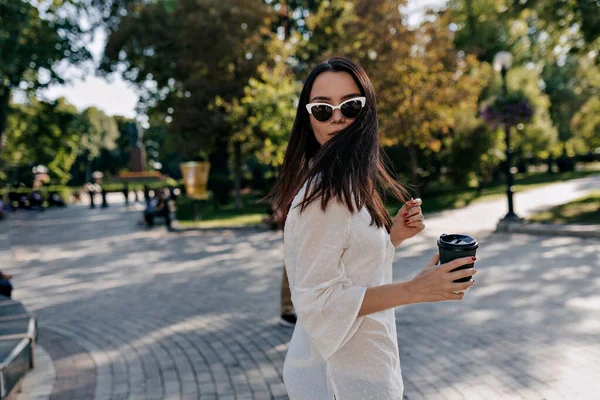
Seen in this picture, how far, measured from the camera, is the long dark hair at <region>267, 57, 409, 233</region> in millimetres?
1627

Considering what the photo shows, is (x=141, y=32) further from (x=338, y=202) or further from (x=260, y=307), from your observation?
(x=338, y=202)

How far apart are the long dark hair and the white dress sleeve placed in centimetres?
4

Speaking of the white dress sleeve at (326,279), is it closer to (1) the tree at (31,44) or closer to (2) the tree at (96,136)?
(1) the tree at (31,44)

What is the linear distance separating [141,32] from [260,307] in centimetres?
2129

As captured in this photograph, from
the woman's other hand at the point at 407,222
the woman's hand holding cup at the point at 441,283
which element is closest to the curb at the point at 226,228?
the woman's other hand at the point at 407,222

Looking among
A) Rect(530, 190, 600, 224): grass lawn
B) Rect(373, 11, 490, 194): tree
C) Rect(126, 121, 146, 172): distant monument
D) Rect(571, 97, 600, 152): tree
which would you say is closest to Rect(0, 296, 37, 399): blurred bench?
Rect(530, 190, 600, 224): grass lawn

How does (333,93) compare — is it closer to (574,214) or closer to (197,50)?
(574,214)

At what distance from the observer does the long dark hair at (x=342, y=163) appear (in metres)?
1.63

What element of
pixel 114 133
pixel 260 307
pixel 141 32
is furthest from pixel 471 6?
pixel 114 133

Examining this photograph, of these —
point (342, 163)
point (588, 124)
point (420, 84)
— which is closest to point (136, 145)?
point (420, 84)

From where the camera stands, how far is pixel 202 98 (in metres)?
23.4

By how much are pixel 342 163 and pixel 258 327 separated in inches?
189

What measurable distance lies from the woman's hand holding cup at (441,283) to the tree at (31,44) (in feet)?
27.2

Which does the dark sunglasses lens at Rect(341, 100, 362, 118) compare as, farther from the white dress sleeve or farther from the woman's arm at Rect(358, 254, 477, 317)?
the woman's arm at Rect(358, 254, 477, 317)
